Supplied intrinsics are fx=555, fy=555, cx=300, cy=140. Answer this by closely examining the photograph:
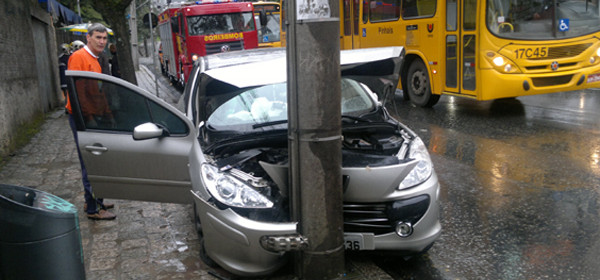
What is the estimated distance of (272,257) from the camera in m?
3.79

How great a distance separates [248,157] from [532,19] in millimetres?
7769

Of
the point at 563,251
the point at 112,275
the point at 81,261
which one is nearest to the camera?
the point at 81,261

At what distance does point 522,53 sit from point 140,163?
769 centimetres

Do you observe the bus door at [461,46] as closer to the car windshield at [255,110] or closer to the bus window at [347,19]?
the bus window at [347,19]

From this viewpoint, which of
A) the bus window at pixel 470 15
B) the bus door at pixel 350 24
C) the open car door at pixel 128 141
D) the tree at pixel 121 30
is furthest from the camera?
the bus door at pixel 350 24

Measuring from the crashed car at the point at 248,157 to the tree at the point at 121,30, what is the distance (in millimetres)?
9708

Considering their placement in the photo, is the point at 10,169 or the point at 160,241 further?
the point at 10,169

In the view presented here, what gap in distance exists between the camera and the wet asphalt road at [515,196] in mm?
4270

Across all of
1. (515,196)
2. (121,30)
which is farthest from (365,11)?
(515,196)

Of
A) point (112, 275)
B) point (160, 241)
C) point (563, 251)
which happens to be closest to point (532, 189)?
point (563, 251)

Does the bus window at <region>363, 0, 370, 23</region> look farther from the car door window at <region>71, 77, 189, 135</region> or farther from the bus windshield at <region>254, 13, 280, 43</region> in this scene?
the car door window at <region>71, 77, 189, 135</region>

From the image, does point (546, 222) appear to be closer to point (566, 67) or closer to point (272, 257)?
point (272, 257)

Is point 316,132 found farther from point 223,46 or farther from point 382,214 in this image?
point 223,46

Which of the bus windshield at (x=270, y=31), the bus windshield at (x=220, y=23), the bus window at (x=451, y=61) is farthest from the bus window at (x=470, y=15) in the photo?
the bus windshield at (x=270, y=31)
